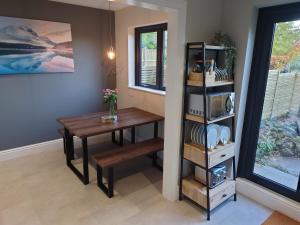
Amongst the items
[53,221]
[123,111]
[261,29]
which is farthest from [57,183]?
[261,29]

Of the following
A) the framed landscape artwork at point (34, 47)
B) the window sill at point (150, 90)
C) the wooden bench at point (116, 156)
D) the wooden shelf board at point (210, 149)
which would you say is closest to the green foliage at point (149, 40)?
the window sill at point (150, 90)

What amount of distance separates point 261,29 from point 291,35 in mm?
276

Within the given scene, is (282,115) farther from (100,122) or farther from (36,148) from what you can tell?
(36,148)

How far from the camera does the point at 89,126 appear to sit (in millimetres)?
2820

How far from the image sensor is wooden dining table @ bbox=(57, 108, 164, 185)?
2669mm

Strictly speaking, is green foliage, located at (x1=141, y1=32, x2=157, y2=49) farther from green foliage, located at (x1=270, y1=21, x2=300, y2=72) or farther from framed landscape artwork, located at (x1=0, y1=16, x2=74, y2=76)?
green foliage, located at (x1=270, y1=21, x2=300, y2=72)

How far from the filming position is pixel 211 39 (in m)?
2.28

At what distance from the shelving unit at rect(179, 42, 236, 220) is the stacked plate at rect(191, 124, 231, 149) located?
0.05 meters

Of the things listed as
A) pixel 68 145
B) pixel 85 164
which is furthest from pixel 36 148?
pixel 85 164

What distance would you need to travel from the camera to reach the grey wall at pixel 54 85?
3.22m

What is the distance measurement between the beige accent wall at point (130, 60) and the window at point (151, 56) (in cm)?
13

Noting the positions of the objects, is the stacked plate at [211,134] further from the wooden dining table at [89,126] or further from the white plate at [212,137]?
the wooden dining table at [89,126]

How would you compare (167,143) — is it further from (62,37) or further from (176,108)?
(62,37)

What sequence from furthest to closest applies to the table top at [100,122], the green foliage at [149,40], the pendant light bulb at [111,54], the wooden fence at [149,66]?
the pendant light bulb at [111,54] < the wooden fence at [149,66] < the green foliage at [149,40] < the table top at [100,122]
